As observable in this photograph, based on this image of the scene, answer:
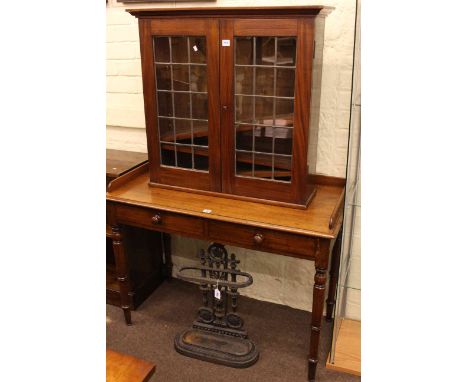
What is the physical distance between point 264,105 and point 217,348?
117 cm

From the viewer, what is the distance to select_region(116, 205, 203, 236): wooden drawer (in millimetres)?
1830

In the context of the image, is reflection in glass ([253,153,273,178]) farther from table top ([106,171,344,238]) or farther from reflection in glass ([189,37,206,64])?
reflection in glass ([189,37,206,64])

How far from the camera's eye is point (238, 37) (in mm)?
1672

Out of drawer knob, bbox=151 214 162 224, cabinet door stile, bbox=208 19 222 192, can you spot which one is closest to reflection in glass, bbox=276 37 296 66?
cabinet door stile, bbox=208 19 222 192

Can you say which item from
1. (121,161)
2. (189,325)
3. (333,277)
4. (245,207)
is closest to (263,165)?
(245,207)

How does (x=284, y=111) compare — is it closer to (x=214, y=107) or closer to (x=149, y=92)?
(x=214, y=107)

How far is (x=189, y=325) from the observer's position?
224 centimetres

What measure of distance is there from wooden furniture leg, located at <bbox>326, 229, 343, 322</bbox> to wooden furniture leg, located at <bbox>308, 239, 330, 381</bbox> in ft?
1.33

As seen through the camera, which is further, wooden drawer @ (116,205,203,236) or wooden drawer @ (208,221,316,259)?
wooden drawer @ (116,205,203,236)

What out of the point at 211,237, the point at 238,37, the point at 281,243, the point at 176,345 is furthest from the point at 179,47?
the point at 176,345

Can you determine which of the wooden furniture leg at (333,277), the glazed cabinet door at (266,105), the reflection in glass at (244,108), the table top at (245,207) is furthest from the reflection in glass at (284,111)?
the wooden furniture leg at (333,277)
